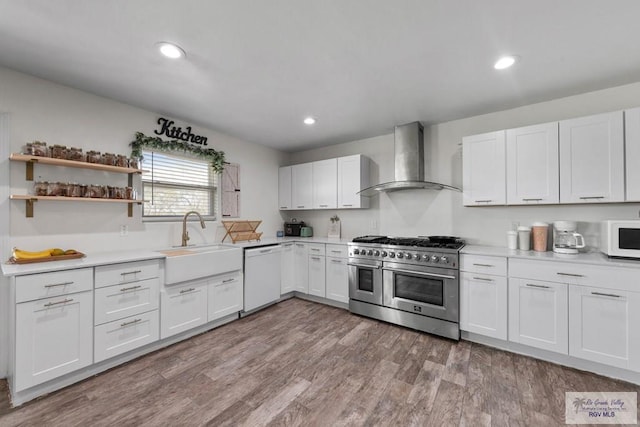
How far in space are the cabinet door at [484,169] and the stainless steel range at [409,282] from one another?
2.03ft

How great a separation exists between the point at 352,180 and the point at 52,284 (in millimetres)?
3459

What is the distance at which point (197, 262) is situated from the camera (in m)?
2.90

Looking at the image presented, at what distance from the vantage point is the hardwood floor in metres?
1.77

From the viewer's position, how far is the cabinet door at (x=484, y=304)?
262 centimetres

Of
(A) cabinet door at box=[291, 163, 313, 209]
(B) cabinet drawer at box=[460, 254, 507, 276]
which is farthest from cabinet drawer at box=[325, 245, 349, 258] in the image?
(B) cabinet drawer at box=[460, 254, 507, 276]

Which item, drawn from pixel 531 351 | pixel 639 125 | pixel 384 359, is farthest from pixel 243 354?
pixel 639 125

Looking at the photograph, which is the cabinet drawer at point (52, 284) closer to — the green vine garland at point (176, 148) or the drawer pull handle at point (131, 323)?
the drawer pull handle at point (131, 323)

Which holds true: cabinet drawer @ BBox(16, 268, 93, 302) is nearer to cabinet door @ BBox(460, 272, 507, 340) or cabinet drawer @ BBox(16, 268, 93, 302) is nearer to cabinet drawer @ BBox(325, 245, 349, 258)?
cabinet drawer @ BBox(325, 245, 349, 258)

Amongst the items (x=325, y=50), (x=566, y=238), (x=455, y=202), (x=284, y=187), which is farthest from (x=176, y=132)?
(x=566, y=238)

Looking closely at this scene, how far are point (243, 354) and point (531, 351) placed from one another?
280 centimetres

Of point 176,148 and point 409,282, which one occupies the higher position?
point 176,148

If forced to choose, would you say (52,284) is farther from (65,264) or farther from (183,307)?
(183,307)

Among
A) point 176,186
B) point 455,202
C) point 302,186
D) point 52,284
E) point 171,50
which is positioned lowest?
point 52,284

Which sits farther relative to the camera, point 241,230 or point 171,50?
point 241,230
